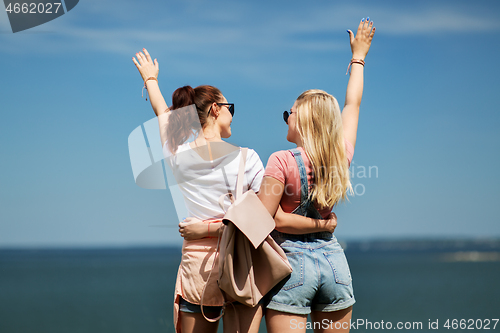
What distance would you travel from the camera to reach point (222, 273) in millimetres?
2127

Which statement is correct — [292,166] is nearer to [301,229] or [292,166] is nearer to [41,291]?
[301,229]

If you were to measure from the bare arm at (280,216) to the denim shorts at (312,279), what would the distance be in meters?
0.06

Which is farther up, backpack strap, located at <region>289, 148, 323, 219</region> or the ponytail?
the ponytail

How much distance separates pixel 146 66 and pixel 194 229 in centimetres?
145

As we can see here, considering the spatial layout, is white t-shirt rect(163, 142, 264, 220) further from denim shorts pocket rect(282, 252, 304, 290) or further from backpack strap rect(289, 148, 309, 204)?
denim shorts pocket rect(282, 252, 304, 290)

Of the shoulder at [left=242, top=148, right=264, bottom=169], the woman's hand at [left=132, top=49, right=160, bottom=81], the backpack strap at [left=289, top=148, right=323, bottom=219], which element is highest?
the woman's hand at [left=132, top=49, right=160, bottom=81]

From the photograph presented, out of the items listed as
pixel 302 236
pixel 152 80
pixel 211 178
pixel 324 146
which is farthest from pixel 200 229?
pixel 152 80

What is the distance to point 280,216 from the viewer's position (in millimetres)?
2184

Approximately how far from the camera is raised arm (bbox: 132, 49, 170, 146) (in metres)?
2.81

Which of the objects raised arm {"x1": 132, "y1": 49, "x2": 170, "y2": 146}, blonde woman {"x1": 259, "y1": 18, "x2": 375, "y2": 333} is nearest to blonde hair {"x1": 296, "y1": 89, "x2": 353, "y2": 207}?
blonde woman {"x1": 259, "y1": 18, "x2": 375, "y2": 333}

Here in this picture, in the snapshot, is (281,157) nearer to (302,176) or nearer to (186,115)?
(302,176)

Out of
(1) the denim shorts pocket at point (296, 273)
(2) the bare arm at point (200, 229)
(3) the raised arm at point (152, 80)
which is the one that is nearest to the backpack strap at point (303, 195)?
(1) the denim shorts pocket at point (296, 273)

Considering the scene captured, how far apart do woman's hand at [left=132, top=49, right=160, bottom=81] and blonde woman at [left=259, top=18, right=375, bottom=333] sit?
4.22 ft

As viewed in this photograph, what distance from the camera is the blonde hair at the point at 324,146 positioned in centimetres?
219
